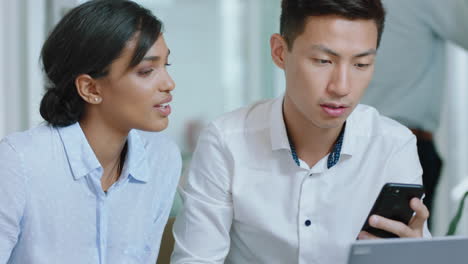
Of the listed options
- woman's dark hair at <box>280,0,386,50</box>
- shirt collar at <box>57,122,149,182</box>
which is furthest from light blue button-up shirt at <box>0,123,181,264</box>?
woman's dark hair at <box>280,0,386,50</box>

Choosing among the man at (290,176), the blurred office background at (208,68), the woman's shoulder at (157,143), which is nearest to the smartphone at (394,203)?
the man at (290,176)

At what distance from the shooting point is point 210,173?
152 centimetres

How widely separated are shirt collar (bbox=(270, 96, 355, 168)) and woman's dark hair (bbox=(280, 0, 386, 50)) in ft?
0.59

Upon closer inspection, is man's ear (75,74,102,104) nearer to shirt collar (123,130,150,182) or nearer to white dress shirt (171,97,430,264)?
shirt collar (123,130,150,182)

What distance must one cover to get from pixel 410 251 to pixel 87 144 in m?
0.73

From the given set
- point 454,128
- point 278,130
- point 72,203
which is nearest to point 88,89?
point 72,203

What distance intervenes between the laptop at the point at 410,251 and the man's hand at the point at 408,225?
243 mm

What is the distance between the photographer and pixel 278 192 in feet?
4.91

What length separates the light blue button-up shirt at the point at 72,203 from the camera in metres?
1.31

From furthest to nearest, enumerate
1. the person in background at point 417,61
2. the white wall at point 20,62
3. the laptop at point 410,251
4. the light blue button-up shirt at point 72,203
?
the white wall at point 20,62
the person in background at point 417,61
the light blue button-up shirt at point 72,203
the laptop at point 410,251

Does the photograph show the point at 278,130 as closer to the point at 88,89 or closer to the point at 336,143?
the point at 336,143

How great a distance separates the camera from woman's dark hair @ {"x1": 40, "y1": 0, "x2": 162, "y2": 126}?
1.34m

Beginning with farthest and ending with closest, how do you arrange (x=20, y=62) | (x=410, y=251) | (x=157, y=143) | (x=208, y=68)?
1. (x=208, y=68)
2. (x=20, y=62)
3. (x=157, y=143)
4. (x=410, y=251)

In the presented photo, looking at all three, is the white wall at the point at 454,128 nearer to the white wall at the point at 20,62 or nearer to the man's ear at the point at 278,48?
the man's ear at the point at 278,48
